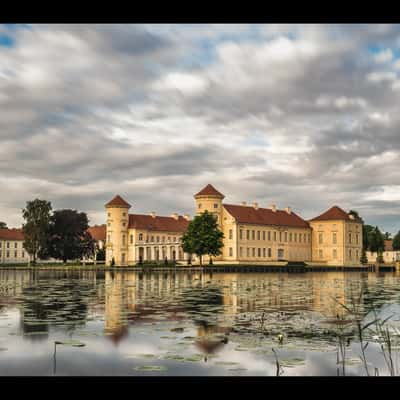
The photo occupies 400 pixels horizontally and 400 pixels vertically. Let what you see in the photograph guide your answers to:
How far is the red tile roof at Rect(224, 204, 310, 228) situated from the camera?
103 meters

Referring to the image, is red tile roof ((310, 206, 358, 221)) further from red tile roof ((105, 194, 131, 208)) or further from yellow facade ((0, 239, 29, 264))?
yellow facade ((0, 239, 29, 264))

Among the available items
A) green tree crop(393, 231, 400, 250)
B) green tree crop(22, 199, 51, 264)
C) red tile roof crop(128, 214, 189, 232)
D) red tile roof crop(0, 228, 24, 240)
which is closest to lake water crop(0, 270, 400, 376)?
green tree crop(22, 199, 51, 264)

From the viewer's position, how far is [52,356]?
9773 mm

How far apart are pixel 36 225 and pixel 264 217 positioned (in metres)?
42.0

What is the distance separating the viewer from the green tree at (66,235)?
94438 millimetres

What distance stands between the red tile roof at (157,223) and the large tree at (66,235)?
A: 16.7m

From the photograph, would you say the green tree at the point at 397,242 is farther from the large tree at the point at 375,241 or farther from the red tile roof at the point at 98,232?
the red tile roof at the point at 98,232

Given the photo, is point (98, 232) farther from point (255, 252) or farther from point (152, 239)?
point (255, 252)

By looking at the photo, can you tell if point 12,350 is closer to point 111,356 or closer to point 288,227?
point 111,356

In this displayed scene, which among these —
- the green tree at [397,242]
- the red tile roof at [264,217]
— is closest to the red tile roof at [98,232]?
the red tile roof at [264,217]

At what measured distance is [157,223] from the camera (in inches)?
4646

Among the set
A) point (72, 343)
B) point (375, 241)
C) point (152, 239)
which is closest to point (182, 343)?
point (72, 343)
